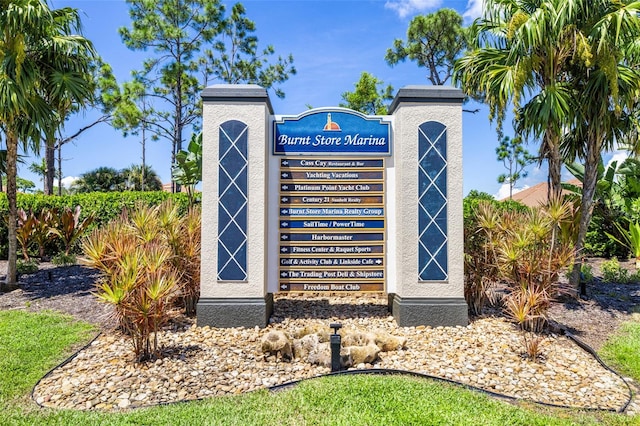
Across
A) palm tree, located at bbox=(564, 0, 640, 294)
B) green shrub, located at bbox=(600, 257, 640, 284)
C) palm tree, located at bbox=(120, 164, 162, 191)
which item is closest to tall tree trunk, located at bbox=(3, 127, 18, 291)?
palm tree, located at bbox=(564, 0, 640, 294)

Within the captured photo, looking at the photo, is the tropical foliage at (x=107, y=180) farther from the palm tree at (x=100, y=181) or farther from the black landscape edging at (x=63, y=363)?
the black landscape edging at (x=63, y=363)

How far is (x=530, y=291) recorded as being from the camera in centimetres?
550

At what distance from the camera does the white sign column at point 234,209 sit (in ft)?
20.2

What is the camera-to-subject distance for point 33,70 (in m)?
8.01

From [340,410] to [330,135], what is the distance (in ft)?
14.3

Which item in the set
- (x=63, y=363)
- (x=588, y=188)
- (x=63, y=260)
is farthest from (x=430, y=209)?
(x=63, y=260)

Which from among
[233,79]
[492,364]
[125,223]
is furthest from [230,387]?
[233,79]

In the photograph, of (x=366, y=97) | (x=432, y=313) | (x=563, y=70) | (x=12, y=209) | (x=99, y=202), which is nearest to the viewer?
(x=432, y=313)

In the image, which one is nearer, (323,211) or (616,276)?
(323,211)

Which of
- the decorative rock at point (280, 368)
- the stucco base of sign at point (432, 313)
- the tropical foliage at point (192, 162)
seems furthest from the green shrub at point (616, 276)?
the tropical foliage at point (192, 162)

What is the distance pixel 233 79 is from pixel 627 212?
68.2 ft

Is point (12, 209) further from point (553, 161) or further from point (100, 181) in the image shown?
point (100, 181)

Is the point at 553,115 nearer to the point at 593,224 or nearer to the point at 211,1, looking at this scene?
the point at 593,224

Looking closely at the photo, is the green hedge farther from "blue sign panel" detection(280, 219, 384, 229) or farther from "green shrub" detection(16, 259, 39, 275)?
"blue sign panel" detection(280, 219, 384, 229)
